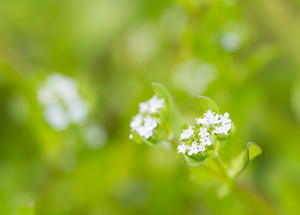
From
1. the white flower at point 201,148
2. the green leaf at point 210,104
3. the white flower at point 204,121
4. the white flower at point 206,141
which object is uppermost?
the green leaf at point 210,104

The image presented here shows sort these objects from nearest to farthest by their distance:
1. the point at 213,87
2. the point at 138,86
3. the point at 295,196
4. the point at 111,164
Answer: the point at 295,196, the point at 213,87, the point at 111,164, the point at 138,86

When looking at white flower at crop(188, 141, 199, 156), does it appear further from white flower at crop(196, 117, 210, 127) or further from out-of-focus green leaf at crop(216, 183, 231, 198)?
out-of-focus green leaf at crop(216, 183, 231, 198)

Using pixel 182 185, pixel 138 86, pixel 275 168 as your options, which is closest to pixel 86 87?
pixel 138 86

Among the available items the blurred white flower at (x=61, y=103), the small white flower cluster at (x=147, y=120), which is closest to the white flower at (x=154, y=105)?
the small white flower cluster at (x=147, y=120)

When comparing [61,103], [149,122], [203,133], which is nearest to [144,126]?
[149,122]

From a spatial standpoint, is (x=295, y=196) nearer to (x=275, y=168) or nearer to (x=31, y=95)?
(x=275, y=168)

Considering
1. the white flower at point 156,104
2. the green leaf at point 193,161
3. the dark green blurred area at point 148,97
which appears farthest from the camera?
the dark green blurred area at point 148,97

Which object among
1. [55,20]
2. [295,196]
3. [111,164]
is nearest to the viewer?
[295,196]

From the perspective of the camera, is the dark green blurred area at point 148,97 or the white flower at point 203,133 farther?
the dark green blurred area at point 148,97

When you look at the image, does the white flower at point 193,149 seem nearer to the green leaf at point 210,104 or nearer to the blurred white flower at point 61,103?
the green leaf at point 210,104
